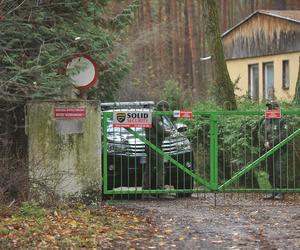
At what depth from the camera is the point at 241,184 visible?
15.7m

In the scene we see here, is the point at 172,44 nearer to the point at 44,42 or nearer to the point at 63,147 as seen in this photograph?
the point at 44,42

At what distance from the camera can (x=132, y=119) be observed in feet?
42.9

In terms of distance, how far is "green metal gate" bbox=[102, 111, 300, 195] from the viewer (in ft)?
43.3

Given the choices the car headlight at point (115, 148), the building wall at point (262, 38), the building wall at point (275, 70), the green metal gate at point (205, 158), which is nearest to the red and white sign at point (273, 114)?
the green metal gate at point (205, 158)

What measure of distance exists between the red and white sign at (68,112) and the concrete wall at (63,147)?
0.15 feet

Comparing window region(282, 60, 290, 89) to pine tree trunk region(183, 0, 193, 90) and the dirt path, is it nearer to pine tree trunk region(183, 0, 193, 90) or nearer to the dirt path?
pine tree trunk region(183, 0, 193, 90)

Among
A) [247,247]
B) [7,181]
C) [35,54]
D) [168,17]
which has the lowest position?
[247,247]

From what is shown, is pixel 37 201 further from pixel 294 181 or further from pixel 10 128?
pixel 294 181

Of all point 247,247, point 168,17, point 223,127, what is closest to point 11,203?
point 247,247

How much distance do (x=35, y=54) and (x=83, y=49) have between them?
97 centimetres

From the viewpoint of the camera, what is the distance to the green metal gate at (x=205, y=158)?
43.3 feet

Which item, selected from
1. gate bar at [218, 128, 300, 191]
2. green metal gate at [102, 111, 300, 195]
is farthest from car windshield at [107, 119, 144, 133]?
gate bar at [218, 128, 300, 191]

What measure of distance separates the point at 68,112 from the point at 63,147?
0.57 meters

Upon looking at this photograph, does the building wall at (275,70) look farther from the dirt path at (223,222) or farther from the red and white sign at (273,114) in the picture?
the dirt path at (223,222)
